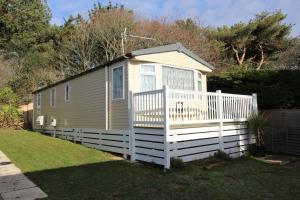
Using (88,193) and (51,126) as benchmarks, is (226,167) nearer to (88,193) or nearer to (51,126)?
(88,193)

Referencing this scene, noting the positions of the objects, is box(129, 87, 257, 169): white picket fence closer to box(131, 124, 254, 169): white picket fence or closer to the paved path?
box(131, 124, 254, 169): white picket fence

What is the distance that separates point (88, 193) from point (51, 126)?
1206 cm

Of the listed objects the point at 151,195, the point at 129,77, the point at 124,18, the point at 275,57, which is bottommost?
the point at 151,195

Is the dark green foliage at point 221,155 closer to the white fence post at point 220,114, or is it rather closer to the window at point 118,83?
the white fence post at point 220,114

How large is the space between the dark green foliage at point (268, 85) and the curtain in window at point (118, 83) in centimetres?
594

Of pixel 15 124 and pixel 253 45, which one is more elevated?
Answer: pixel 253 45

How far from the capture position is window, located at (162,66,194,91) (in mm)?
11781

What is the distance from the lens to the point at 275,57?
29.3 m

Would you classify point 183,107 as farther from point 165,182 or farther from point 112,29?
point 112,29

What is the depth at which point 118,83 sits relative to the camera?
11125 mm

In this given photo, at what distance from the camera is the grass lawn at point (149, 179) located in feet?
20.7

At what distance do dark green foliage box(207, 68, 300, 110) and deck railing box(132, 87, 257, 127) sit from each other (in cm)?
299

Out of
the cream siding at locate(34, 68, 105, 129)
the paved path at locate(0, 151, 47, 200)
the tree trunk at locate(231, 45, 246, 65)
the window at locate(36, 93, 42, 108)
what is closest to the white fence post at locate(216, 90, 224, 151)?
the cream siding at locate(34, 68, 105, 129)

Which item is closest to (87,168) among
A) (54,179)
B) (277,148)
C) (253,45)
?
(54,179)
